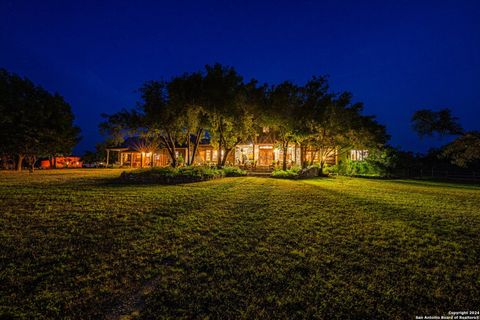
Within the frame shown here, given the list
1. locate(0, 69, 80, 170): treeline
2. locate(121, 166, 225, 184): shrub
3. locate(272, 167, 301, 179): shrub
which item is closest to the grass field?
locate(121, 166, 225, 184): shrub

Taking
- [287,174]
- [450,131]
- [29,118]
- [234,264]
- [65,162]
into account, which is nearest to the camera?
[234,264]

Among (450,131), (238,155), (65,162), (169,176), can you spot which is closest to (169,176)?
(169,176)

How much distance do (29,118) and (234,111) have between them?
21.6 m

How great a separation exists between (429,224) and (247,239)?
4721mm

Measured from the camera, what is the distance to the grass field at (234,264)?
7.83 ft

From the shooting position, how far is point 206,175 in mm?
14289

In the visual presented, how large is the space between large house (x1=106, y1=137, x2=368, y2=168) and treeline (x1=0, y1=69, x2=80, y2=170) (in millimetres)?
10350

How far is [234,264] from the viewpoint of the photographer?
10.8 feet

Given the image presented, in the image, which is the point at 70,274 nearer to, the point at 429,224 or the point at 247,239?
the point at 247,239

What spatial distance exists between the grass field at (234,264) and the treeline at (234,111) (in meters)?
10.7

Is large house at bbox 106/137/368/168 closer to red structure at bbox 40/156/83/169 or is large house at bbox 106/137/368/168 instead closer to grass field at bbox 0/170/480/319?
red structure at bbox 40/156/83/169

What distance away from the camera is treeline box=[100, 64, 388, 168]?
15.2 meters

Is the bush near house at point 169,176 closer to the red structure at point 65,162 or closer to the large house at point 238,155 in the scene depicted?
the large house at point 238,155

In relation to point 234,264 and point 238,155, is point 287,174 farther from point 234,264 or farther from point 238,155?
point 234,264
